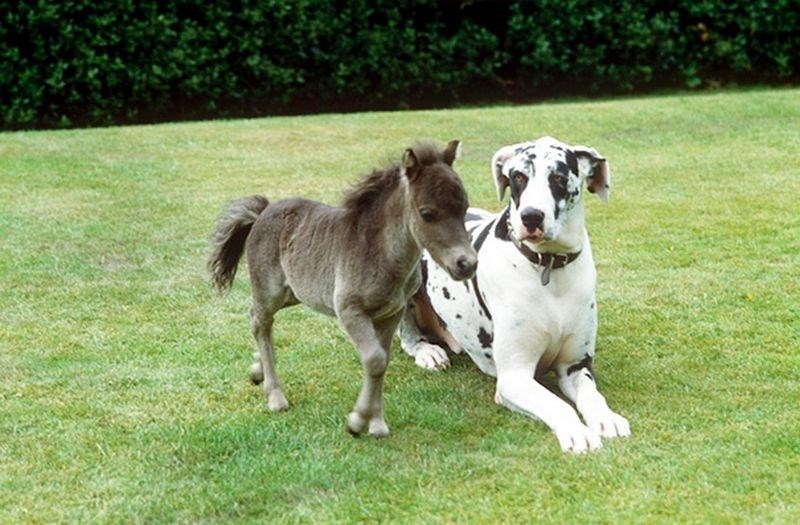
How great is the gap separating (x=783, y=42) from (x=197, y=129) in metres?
8.15

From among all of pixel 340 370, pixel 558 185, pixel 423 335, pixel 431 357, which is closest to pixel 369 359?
pixel 558 185

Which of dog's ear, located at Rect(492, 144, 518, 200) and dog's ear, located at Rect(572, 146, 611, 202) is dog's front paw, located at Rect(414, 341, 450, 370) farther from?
dog's ear, located at Rect(572, 146, 611, 202)

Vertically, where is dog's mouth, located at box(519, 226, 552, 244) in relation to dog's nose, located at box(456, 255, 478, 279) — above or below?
below

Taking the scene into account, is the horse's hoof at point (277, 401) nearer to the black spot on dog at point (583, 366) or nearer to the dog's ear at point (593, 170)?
the black spot on dog at point (583, 366)

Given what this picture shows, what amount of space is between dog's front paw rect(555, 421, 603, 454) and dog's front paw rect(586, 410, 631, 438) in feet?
0.19

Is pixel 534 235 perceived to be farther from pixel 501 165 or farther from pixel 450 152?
pixel 450 152

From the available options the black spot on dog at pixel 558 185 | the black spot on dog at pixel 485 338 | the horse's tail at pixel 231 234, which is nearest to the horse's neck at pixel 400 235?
the black spot on dog at pixel 558 185

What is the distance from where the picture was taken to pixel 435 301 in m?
7.21

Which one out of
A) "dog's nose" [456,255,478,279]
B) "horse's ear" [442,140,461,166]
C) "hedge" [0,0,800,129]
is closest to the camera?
"dog's nose" [456,255,478,279]

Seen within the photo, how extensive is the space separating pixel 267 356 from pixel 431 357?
3.79 ft

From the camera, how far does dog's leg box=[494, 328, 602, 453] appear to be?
5625 mm

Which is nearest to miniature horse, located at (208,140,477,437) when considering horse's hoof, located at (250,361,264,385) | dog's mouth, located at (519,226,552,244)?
horse's hoof, located at (250,361,264,385)

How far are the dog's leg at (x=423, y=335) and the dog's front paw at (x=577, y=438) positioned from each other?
1497 mm

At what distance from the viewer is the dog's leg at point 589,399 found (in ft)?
19.1
